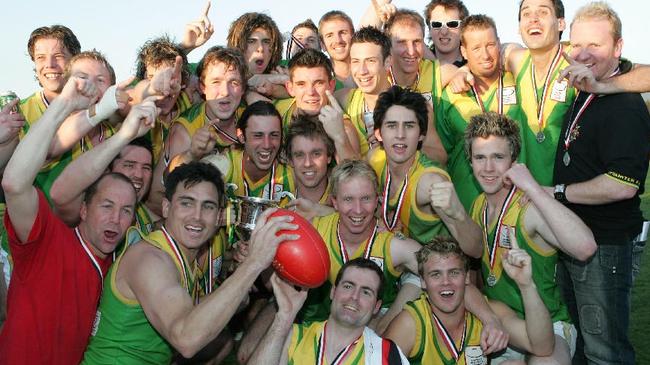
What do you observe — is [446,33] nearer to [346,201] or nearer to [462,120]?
[462,120]

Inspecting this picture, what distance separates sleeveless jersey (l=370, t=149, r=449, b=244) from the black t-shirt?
108 cm

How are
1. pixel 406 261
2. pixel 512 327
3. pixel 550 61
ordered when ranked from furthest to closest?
pixel 550 61
pixel 406 261
pixel 512 327

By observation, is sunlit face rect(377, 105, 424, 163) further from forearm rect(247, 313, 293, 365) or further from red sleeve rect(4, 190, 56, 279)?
red sleeve rect(4, 190, 56, 279)

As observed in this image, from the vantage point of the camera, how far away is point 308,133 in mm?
6328

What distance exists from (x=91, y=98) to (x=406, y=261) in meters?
2.70

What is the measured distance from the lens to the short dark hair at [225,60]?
22.2 ft

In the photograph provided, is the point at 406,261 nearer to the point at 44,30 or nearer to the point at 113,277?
the point at 113,277

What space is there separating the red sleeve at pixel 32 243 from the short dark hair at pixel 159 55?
98.8 inches

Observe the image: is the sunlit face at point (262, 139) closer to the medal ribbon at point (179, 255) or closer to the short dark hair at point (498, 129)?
the medal ribbon at point (179, 255)

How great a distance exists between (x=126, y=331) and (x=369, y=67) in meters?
3.46

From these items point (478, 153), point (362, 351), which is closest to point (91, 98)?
point (362, 351)

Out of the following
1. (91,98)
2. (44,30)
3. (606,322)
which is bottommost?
(606,322)

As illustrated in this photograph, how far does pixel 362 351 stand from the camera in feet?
15.8

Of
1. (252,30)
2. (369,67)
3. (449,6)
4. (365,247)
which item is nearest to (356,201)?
(365,247)
